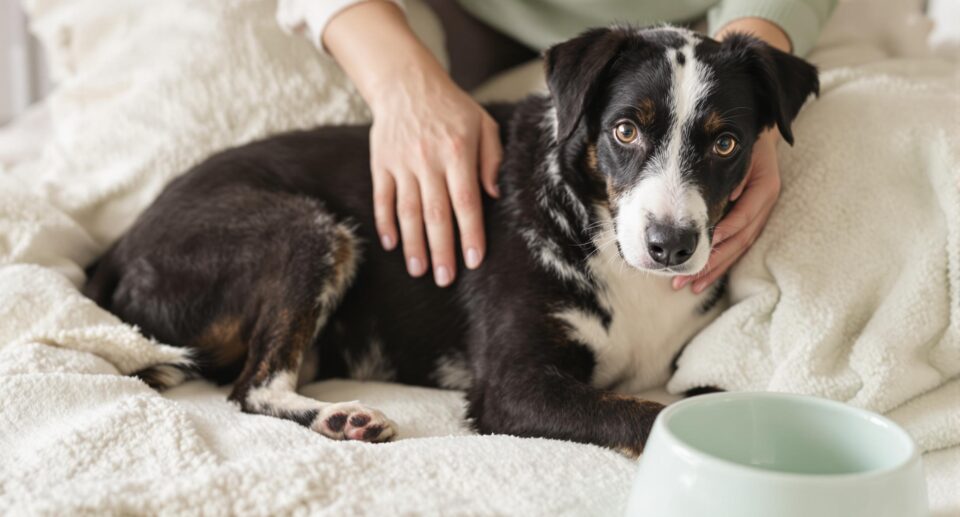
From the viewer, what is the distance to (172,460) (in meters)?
1.32

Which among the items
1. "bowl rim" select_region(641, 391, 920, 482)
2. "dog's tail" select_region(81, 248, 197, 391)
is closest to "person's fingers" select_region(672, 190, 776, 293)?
"bowl rim" select_region(641, 391, 920, 482)

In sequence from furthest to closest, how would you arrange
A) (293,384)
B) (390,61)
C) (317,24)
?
1. (317,24)
2. (390,61)
3. (293,384)

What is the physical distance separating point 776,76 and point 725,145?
16 cm

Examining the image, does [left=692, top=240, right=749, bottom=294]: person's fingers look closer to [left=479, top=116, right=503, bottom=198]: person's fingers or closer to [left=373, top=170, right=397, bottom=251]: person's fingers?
[left=479, top=116, right=503, bottom=198]: person's fingers

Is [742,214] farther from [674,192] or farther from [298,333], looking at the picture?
[298,333]

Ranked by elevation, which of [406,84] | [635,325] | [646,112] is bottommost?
[635,325]

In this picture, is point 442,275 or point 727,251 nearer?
point 727,251

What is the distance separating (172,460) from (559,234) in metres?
0.81

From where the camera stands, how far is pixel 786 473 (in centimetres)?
112

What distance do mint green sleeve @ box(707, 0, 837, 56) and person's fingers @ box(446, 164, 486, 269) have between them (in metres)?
0.78

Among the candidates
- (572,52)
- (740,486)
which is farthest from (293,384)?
(740,486)

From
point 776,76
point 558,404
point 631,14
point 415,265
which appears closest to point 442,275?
point 415,265

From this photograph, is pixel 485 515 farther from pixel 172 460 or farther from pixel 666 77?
pixel 666 77

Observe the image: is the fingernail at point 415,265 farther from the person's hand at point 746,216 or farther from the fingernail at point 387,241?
the person's hand at point 746,216
